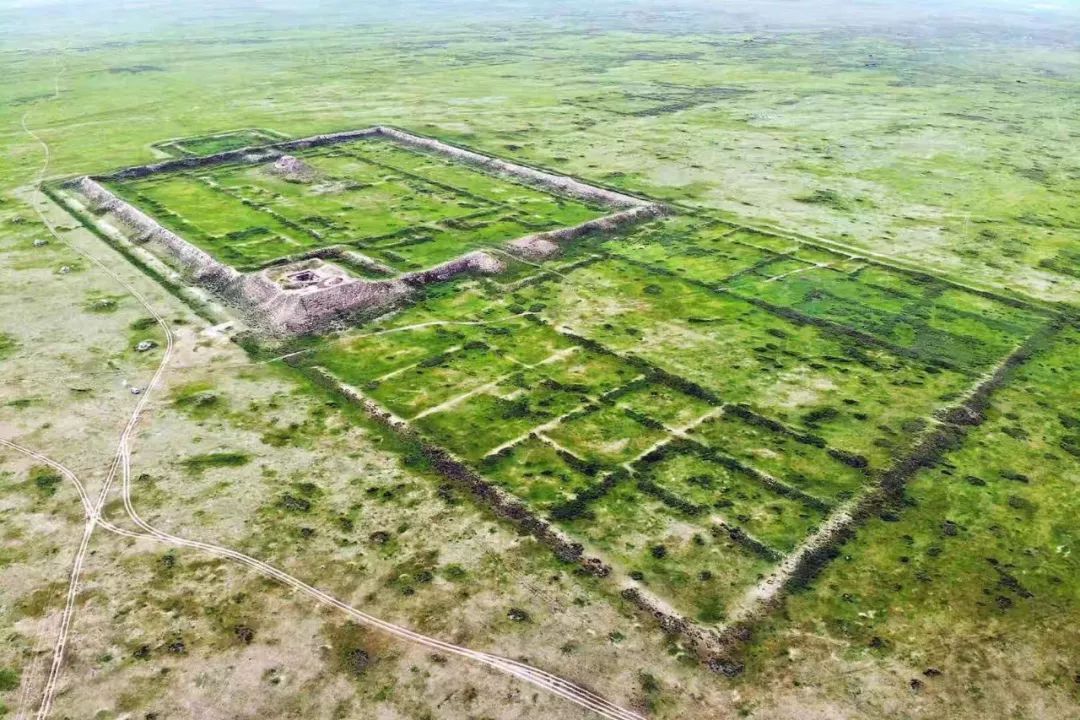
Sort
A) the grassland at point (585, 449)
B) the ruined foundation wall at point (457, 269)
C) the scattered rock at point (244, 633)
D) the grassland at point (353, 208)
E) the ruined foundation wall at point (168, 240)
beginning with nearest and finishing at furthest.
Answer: the grassland at point (585, 449)
the scattered rock at point (244, 633)
the ruined foundation wall at point (168, 240)
the ruined foundation wall at point (457, 269)
the grassland at point (353, 208)

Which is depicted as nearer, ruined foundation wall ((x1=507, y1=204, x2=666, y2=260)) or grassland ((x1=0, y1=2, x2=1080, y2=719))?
grassland ((x1=0, y1=2, x2=1080, y2=719))

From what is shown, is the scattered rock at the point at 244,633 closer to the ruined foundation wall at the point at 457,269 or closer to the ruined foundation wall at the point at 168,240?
the ruined foundation wall at the point at 457,269

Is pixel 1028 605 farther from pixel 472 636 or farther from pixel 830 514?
pixel 472 636

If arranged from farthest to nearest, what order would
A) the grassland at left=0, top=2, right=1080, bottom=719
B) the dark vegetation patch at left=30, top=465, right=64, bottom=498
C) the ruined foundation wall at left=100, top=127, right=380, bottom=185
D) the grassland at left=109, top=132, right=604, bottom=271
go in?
the ruined foundation wall at left=100, top=127, right=380, bottom=185 → the grassland at left=109, top=132, right=604, bottom=271 → the dark vegetation patch at left=30, top=465, right=64, bottom=498 → the grassland at left=0, top=2, right=1080, bottom=719

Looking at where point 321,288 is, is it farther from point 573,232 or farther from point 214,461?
point 573,232

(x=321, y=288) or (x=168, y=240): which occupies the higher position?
(x=321, y=288)

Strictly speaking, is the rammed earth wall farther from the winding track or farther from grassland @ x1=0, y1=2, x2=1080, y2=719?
the winding track

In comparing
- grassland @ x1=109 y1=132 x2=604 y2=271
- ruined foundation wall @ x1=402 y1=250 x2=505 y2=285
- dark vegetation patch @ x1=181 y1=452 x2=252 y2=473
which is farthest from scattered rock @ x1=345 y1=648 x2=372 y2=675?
grassland @ x1=109 y1=132 x2=604 y2=271

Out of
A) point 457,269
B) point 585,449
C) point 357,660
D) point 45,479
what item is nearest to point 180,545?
point 45,479

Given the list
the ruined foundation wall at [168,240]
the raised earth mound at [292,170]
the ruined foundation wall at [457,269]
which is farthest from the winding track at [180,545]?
the raised earth mound at [292,170]
